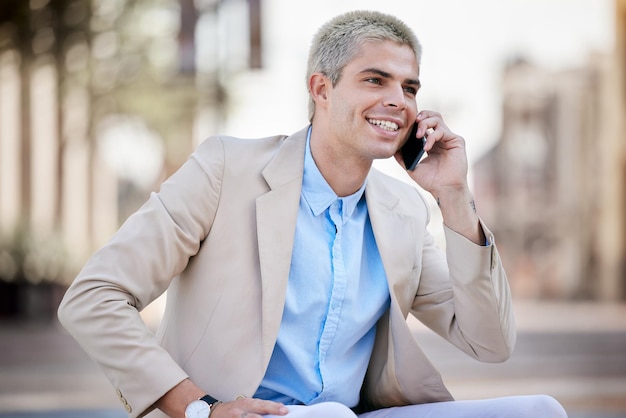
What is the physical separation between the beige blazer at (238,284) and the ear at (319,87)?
0.36 ft

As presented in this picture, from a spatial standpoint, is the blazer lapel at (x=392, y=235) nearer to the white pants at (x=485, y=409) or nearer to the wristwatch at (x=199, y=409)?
the white pants at (x=485, y=409)

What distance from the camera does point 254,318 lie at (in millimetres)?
2750

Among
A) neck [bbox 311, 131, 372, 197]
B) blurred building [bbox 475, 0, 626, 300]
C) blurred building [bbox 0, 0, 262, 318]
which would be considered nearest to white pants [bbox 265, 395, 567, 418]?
neck [bbox 311, 131, 372, 197]

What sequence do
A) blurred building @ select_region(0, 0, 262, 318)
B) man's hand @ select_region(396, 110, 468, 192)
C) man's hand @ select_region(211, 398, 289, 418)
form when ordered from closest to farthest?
man's hand @ select_region(211, 398, 289, 418) < man's hand @ select_region(396, 110, 468, 192) < blurred building @ select_region(0, 0, 262, 318)

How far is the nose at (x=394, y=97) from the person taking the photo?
9.66ft

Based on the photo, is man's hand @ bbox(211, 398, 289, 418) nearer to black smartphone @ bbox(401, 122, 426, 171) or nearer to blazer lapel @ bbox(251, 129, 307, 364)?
blazer lapel @ bbox(251, 129, 307, 364)

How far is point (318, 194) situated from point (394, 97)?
33cm

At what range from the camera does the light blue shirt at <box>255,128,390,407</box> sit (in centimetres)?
281

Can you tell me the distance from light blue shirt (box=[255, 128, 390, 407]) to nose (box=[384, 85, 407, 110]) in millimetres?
267

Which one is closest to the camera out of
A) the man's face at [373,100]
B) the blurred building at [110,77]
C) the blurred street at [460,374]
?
the man's face at [373,100]

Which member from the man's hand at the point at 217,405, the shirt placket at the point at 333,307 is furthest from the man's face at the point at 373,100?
the man's hand at the point at 217,405

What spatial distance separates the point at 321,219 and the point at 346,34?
0.50 metres

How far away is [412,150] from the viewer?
317 cm


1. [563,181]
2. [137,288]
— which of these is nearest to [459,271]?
[137,288]
